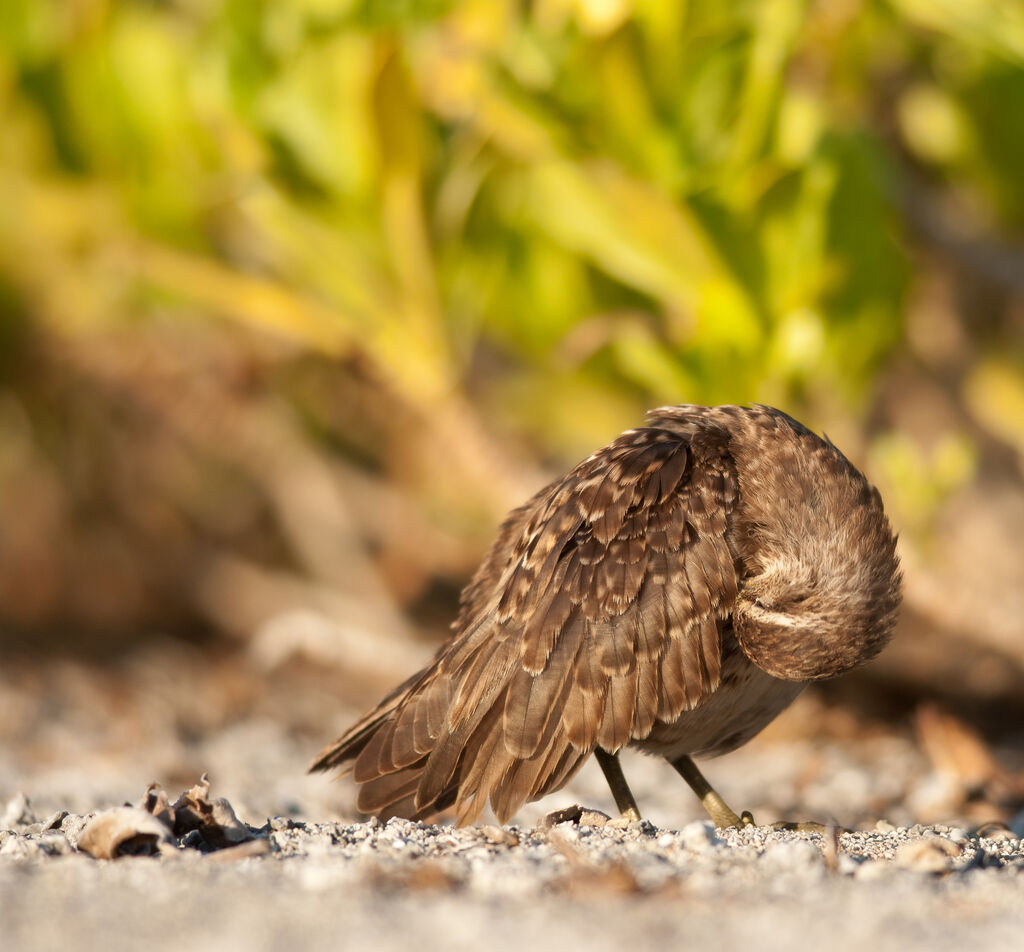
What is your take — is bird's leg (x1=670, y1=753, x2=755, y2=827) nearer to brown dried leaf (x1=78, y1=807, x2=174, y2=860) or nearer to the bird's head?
the bird's head

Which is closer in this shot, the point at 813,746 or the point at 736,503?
the point at 736,503

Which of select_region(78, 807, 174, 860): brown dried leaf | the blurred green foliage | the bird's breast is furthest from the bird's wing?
the blurred green foliage

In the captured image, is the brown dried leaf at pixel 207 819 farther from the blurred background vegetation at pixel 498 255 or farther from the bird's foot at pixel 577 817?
the blurred background vegetation at pixel 498 255

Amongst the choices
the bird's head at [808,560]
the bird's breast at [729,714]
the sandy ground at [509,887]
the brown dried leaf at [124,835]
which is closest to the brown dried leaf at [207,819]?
the sandy ground at [509,887]

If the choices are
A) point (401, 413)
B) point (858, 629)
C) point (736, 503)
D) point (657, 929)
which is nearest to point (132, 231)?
point (401, 413)

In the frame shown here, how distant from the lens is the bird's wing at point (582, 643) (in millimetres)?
4027

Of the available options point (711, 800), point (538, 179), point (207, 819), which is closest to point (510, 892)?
point (207, 819)

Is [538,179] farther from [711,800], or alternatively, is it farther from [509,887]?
[509,887]

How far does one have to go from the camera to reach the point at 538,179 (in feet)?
19.5

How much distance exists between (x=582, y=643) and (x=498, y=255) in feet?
10.1

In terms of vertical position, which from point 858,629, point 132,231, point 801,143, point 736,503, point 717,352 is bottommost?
point 858,629

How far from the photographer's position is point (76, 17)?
785cm

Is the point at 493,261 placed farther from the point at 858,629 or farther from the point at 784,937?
the point at 784,937

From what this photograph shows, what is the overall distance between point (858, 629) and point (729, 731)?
0.63 meters
